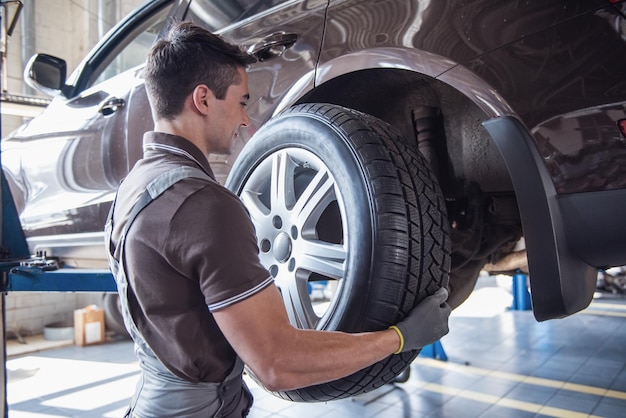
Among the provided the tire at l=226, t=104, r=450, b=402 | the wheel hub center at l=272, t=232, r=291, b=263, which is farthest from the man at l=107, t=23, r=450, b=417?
the wheel hub center at l=272, t=232, r=291, b=263

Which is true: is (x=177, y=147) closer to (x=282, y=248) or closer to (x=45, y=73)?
(x=282, y=248)

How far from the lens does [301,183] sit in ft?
4.83

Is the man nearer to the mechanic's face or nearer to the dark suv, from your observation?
the mechanic's face

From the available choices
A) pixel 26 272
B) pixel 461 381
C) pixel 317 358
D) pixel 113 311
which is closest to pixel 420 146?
pixel 317 358

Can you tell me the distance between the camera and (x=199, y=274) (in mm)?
897

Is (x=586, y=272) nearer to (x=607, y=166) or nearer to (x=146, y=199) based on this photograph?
(x=607, y=166)

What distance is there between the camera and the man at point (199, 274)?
88cm

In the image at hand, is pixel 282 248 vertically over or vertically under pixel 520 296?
over

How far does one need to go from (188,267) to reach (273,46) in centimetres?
97

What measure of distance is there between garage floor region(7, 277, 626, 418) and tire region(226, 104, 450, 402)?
1.97 meters

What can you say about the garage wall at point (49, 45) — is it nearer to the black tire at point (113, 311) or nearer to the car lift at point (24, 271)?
the black tire at point (113, 311)

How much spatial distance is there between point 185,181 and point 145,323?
0.99 feet

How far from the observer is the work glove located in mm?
1148

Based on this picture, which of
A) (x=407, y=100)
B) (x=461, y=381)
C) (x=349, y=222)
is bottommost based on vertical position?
(x=461, y=381)
